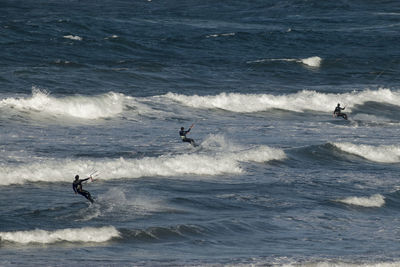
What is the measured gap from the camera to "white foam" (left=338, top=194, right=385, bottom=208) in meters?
25.2

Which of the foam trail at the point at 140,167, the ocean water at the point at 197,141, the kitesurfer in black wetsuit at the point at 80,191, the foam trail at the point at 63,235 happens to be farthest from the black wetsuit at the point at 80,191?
the foam trail at the point at 140,167

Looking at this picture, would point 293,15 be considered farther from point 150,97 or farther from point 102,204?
point 102,204

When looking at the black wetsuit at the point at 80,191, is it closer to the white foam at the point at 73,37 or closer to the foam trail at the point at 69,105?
the foam trail at the point at 69,105

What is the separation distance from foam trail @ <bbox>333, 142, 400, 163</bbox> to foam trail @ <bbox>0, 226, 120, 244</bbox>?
578 inches

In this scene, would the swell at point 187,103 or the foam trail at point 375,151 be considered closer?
the foam trail at point 375,151

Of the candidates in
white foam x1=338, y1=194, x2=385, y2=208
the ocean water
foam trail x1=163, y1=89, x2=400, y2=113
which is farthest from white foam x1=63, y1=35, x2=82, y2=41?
A: white foam x1=338, y1=194, x2=385, y2=208

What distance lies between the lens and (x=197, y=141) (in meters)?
32.9

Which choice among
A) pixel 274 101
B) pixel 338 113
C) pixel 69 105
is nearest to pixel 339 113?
pixel 338 113

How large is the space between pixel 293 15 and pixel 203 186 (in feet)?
172

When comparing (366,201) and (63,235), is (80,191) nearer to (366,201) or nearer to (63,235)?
(63,235)

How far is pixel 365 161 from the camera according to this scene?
32031 millimetres

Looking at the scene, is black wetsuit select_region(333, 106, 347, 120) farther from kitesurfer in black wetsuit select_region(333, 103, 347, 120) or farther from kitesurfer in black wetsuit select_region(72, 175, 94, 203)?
kitesurfer in black wetsuit select_region(72, 175, 94, 203)

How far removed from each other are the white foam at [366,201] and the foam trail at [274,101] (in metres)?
16.3

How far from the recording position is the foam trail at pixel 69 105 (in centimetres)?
3700
